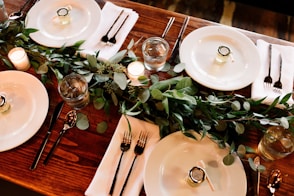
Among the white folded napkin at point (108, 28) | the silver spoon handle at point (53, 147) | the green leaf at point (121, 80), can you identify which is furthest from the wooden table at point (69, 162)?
the white folded napkin at point (108, 28)

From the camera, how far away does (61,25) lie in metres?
1.35

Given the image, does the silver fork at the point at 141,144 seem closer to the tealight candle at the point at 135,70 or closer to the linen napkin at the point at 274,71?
the tealight candle at the point at 135,70

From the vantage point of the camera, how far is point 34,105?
116 cm

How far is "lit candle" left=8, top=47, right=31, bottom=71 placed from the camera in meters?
1.20

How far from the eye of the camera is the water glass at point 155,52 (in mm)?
1212

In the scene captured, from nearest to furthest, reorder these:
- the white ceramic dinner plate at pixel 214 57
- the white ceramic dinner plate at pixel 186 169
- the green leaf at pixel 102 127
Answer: the white ceramic dinner plate at pixel 186 169
the green leaf at pixel 102 127
the white ceramic dinner plate at pixel 214 57

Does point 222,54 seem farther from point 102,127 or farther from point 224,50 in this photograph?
point 102,127

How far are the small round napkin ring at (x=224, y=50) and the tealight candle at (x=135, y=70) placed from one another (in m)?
0.29

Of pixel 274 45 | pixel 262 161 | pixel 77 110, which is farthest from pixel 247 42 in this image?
pixel 77 110

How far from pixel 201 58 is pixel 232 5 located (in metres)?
1.48

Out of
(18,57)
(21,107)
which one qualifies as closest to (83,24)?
(18,57)

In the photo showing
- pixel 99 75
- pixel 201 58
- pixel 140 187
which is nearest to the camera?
pixel 140 187

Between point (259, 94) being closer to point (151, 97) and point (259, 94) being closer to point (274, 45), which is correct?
point (274, 45)

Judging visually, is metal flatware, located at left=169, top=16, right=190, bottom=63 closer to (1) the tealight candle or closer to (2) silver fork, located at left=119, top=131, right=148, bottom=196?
(1) the tealight candle
